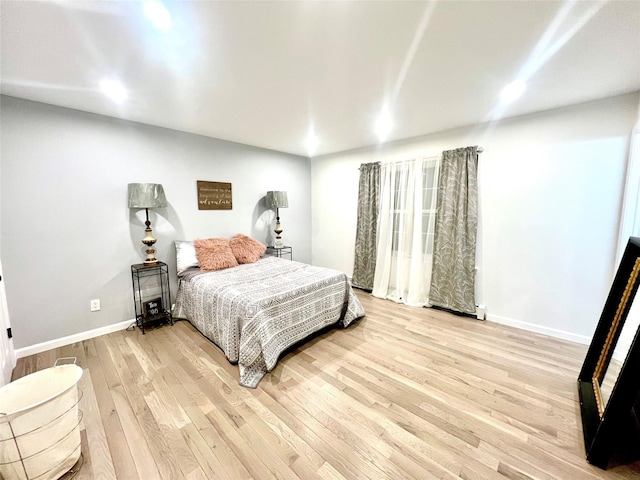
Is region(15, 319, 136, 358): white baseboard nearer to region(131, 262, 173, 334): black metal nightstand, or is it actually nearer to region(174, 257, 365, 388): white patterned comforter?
region(131, 262, 173, 334): black metal nightstand

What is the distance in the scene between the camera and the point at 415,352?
234 centimetres

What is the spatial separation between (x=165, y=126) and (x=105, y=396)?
109 inches

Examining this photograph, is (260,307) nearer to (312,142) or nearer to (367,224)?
(367,224)

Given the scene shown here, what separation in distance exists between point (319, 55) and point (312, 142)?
2.12 m

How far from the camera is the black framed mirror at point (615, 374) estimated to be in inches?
49.9

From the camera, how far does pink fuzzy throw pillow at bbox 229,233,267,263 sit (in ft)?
11.1

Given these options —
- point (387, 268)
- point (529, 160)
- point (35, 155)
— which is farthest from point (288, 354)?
point (529, 160)

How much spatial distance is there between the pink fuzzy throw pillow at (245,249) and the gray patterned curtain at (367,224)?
5.19 feet

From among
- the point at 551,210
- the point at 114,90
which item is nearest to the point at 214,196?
the point at 114,90

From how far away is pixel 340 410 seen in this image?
1.66 meters

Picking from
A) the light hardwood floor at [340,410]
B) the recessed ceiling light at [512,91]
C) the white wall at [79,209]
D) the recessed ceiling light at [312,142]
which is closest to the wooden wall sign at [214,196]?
the white wall at [79,209]

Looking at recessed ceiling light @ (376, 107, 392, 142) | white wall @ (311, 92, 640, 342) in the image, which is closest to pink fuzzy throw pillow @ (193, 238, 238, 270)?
recessed ceiling light @ (376, 107, 392, 142)

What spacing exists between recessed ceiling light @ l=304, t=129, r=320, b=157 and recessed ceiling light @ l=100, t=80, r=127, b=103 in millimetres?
1881

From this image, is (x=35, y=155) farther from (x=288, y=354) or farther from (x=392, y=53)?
(x=392, y=53)
